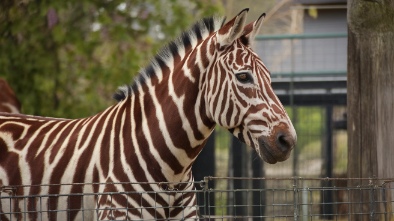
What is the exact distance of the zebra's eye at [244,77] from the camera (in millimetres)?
6000

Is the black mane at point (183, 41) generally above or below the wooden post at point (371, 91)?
above

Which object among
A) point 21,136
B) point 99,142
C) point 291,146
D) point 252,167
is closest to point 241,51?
point 291,146

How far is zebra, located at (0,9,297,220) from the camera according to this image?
19.4 feet

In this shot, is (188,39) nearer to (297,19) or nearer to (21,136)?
(21,136)

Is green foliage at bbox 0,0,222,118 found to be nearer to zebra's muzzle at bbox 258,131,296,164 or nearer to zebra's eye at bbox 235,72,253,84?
zebra's eye at bbox 235,72,253,84

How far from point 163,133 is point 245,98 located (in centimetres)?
63

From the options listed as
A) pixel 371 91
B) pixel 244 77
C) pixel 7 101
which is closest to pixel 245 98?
pixel 244 77

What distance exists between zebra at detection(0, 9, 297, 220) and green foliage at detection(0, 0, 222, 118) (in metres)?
5.61

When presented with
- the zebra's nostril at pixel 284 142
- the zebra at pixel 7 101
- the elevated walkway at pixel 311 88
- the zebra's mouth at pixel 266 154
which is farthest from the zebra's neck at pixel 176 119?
the elevated walkway at pixel 311 88

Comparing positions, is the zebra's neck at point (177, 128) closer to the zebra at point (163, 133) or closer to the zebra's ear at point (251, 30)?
the zebra at point (163, 133)

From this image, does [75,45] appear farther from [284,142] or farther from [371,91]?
[371,91]

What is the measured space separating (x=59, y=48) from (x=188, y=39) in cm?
675

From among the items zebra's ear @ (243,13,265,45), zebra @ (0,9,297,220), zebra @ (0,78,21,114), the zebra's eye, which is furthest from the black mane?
zebra @ (0,78,21,114)

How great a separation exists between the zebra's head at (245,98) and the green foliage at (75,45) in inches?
242
